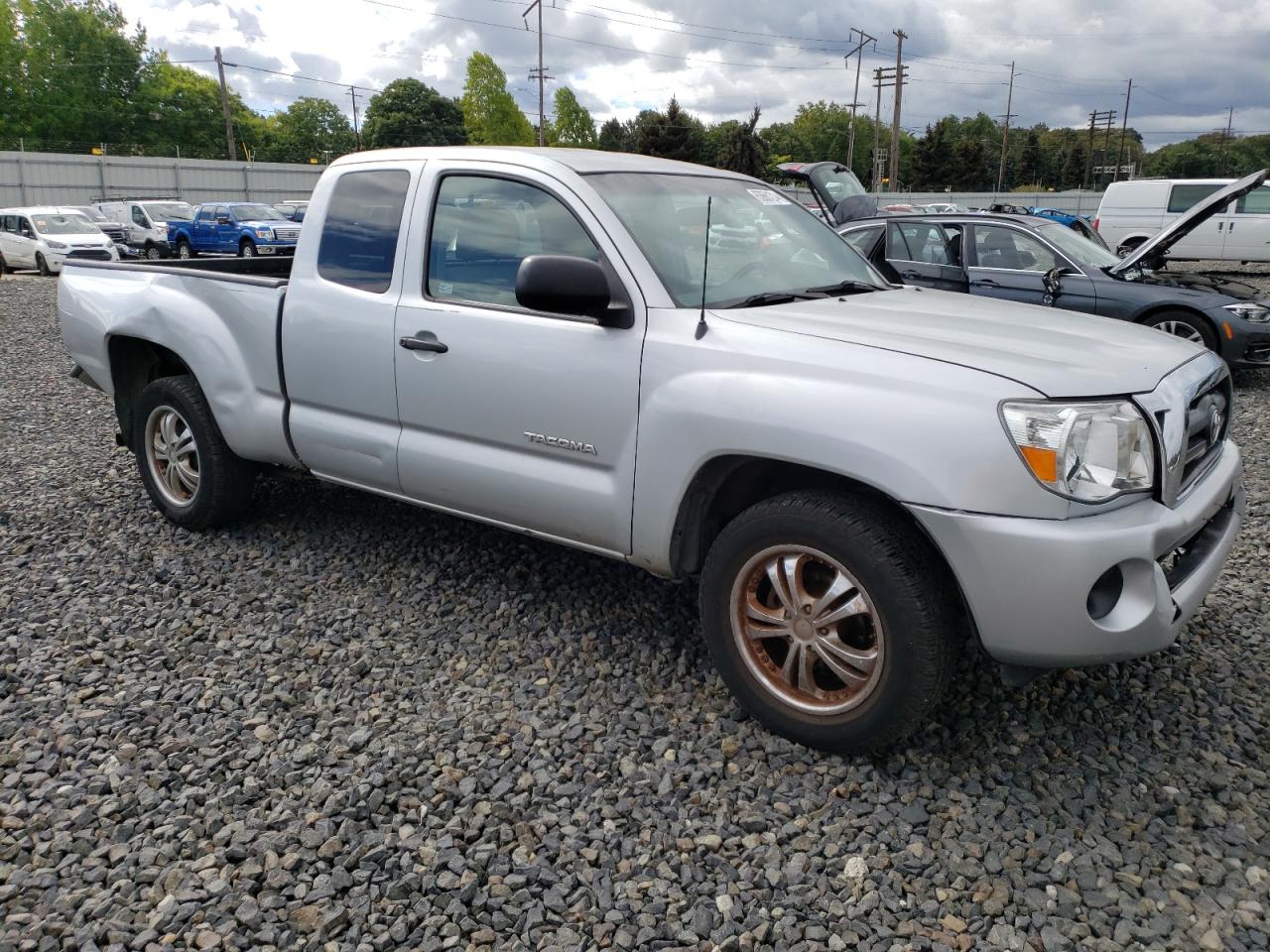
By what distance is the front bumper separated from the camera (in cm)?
247

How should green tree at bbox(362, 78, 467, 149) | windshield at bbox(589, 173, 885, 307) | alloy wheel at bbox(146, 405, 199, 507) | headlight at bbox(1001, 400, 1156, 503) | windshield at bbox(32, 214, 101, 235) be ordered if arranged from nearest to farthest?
headlight at bbox(1001, 400, 1156, 503), windshield at bbox(589, 173, 885, 307), alloy wheel at bbox(146, 405, 199, 507), windshield at bbox(32, 214, 101, 235), green tree at bbox(362, 78, 467, 149)

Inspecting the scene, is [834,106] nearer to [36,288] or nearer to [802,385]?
[36,288]

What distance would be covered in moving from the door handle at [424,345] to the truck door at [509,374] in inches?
0.5

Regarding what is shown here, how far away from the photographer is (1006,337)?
9.91 feet

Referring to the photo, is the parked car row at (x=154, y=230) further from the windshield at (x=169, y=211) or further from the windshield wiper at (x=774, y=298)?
the windshield wiper at (x=774, y=298)

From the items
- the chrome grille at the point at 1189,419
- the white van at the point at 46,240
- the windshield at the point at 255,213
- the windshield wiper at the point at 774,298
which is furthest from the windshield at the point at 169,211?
the chrome grille at the point at 1189,419

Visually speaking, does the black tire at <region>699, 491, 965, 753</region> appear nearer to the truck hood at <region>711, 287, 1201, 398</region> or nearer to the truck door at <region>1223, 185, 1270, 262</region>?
the truck hood at <region>711, 287, 1201, 398</region>

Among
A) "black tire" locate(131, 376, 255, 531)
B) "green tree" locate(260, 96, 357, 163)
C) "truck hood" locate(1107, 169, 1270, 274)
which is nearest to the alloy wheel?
"black tire" locate(131, 376, 255, 531)

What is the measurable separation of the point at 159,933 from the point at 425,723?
3.39 ft

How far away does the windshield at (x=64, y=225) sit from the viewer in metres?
22.6

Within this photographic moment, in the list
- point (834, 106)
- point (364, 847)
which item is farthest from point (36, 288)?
point (834, 106)

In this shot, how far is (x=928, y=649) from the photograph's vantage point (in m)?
2.67

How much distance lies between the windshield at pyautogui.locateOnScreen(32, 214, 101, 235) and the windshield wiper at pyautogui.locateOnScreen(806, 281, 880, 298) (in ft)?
77.6

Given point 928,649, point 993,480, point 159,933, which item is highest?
point 993,480
